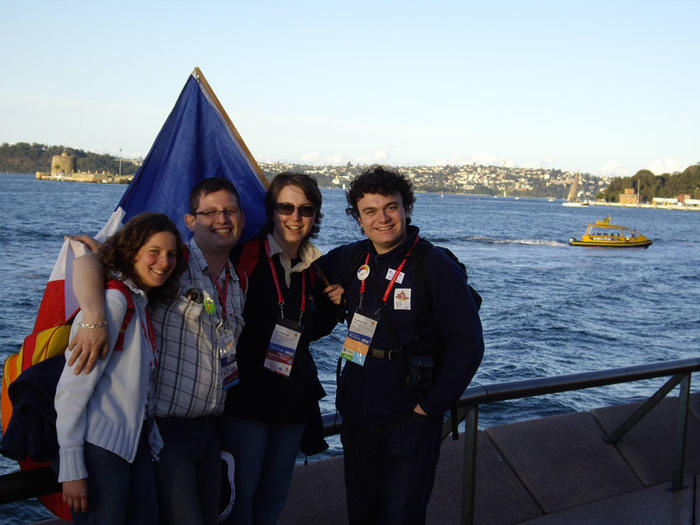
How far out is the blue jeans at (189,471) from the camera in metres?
2.24

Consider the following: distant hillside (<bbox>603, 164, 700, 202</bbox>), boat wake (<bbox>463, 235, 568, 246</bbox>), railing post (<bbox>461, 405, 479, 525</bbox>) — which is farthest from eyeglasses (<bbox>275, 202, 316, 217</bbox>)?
distant hillside (<bbox>603, 164, 700, 202</bbox>)

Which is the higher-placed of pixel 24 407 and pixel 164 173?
pixel 164 173

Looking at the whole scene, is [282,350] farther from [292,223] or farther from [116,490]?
[116,490]

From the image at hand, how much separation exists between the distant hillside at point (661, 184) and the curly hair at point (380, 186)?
644ft

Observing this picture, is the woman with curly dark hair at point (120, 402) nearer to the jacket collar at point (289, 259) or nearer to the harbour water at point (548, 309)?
the jacket collar at point (289, 259)

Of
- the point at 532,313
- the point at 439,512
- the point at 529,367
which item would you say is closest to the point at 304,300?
the point at 439,512

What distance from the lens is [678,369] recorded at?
3.98m

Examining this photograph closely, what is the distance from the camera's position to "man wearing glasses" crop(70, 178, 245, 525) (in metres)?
2.24

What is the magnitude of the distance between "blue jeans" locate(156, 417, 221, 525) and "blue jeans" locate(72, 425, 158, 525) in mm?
73

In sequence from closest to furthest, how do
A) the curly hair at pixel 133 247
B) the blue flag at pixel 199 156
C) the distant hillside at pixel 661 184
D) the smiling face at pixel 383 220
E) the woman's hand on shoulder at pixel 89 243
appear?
the curly hair at pixel 133 247 → the woman's hand on shoulder at pixel 89 243 → the smiling face at pixel 383 220 → the blue flag at pixel 199 156 → the distant hillside at pixel 661 184

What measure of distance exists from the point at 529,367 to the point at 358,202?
15.3 meters

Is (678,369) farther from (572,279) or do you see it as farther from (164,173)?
(572,279)

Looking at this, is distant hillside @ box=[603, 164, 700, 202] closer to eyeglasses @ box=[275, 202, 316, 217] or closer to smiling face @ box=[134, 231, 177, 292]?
eyeglasses @ box=[275, 202, 316, 217]

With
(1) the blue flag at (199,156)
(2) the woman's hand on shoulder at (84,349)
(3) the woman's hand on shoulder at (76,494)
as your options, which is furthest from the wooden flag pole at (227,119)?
(3) the woman's hand on shoulder at (76,494)
